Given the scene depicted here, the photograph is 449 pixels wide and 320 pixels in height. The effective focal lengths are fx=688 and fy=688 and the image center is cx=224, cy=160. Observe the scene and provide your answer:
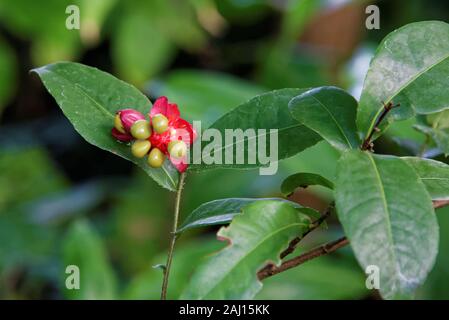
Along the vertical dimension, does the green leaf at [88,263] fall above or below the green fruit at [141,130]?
below

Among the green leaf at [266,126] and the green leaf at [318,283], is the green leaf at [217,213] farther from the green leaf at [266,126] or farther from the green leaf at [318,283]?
the green leaf at [318,283]

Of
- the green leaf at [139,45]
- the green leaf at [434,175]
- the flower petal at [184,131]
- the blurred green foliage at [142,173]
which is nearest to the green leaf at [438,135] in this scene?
the green leaf at [434,175]

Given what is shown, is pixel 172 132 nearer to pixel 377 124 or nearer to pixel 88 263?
pixel 377 124

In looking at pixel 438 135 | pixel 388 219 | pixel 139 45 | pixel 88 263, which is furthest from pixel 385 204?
pixel 139 45

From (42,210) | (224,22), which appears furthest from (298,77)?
(42,210)

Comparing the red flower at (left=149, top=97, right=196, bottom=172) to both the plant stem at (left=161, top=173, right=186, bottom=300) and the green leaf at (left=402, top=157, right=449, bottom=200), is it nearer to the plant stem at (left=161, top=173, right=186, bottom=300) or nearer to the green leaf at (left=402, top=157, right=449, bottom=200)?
the plant stem at (left=161, top=173, right=186, bottom=300)

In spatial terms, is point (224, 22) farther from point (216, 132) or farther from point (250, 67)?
point (216, 132)
